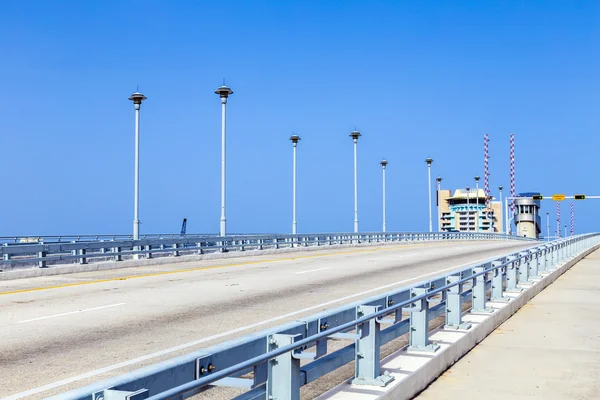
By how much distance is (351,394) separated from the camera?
6328 millimetres

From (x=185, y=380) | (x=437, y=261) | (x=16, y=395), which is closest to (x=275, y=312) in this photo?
(x=16, y=395)

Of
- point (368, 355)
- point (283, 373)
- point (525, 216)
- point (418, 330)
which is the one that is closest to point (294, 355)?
point (283, 373)

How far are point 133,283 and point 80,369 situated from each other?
11.1 metres

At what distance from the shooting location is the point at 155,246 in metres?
39.0

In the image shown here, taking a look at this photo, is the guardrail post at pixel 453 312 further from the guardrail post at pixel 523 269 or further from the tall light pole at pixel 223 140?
the tall light pole at pixel 223 140

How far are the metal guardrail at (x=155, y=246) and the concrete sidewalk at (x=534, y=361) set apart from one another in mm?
15339

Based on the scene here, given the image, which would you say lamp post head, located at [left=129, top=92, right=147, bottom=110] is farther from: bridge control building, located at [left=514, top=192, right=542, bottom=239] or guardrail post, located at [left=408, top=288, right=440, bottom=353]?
bridge control building, located at [left=514, top=192, right=542, bottom=239]

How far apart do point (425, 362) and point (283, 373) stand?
3118mm

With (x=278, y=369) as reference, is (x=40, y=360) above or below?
below

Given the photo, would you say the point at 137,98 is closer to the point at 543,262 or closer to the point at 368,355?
the point at 543,262

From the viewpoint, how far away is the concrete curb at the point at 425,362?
6.49 metres

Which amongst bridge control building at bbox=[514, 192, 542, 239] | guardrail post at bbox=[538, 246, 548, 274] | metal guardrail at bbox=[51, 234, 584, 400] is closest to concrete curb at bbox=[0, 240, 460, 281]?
guardrail post at bbox=[538, 246, 548, 274]

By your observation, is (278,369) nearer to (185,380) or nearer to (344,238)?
(185,380)

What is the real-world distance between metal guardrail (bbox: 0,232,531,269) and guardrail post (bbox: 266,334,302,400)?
60.5 ft
